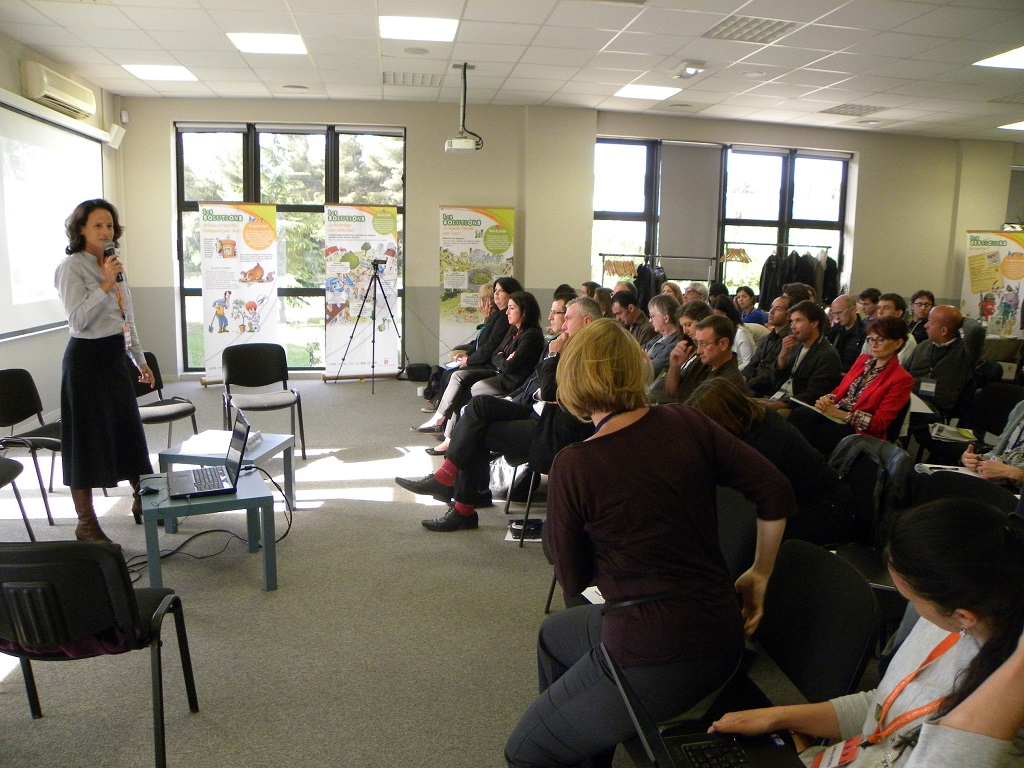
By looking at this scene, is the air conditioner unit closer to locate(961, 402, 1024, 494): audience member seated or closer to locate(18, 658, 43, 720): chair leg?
locate(18, 658, 43, 720): chair leg

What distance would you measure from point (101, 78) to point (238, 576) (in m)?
6.42

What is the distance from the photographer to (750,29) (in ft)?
18.5

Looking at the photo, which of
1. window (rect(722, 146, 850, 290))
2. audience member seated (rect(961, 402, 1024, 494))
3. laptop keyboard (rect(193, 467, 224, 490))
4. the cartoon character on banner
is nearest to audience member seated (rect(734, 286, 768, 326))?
window (rect(722, 146, 850, 290))

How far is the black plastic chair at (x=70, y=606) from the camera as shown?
5.86ft

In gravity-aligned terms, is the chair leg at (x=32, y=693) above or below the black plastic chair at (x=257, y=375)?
below

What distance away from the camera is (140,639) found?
1977mm

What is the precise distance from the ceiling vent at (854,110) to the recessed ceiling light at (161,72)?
6948 mm

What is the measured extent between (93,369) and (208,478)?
0.78 metres

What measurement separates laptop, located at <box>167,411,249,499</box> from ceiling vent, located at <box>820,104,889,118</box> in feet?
25.0

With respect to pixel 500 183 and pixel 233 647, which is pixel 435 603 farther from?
pixel 500 183

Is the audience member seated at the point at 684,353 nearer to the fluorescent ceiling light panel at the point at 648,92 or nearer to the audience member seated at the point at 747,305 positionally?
the audience member seated at the point at 747,305

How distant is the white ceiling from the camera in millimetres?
5289

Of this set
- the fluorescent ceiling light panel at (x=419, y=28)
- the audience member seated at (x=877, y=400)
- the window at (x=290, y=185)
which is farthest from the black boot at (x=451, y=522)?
the window at (x=290, y=185)

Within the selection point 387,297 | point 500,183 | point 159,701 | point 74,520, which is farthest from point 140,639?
point 500,183
